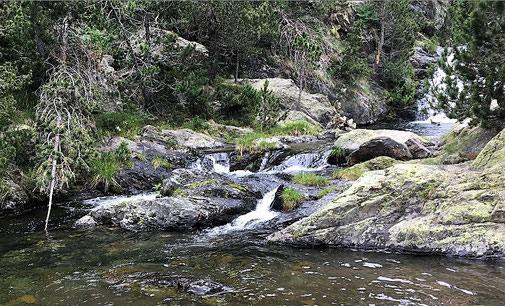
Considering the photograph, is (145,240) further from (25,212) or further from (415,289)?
(415,289)

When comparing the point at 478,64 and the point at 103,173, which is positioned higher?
the point at 478,64

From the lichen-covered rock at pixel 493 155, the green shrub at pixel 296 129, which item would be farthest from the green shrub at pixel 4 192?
the green shrub at pixel 296 129

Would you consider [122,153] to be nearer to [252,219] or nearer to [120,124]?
[120,124]

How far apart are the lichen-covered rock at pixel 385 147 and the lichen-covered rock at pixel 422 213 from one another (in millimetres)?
6298

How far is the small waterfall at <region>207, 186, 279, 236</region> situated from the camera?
9.08m

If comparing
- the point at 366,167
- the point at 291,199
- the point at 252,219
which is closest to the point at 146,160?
the point at 252,219

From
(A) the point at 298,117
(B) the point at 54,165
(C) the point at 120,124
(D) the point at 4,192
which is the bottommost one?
(D) the point at 4,192

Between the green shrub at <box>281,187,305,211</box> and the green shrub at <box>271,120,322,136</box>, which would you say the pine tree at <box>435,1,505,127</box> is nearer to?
the green shrub at <box>281,187,305,211</box>

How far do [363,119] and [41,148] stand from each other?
2642 cm

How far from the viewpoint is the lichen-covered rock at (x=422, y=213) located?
6.47 meters

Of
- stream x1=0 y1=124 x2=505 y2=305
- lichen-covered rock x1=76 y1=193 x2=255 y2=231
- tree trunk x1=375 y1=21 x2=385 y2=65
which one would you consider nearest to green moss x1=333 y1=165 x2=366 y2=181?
lichen-covered rock x1=76 y1=193 x2=255 y2=231

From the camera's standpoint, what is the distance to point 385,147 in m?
14.7

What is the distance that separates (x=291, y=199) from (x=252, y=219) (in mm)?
1234

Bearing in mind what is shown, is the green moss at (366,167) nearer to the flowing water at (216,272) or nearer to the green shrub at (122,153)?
the flowing water at (216,272)
